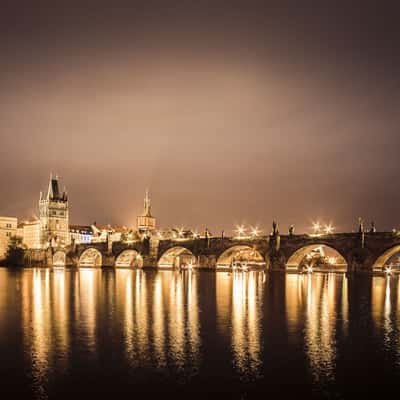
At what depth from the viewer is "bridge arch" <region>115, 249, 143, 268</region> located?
11886 centimetres

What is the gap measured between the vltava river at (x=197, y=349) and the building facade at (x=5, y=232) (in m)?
127

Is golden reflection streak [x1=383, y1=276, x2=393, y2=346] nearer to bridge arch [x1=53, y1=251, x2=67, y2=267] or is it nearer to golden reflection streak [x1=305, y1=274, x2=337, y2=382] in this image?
golden reflection streak [x1=305, y1=274, x2=337, y2=382]

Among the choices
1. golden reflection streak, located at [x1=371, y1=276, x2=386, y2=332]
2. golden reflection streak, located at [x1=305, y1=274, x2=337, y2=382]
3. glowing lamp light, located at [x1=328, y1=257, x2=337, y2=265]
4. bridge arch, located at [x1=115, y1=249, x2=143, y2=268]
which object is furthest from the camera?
glowing lamp light, located at [x1=328, y1=257, x2=337, y2=265]

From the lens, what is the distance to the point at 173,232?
185m

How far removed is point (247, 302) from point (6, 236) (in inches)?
5296

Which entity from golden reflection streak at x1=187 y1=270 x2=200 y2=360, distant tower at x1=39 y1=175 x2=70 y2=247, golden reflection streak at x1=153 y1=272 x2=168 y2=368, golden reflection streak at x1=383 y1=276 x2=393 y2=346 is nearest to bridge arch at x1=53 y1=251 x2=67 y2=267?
distant tower at x1=39 y1=175 x2=70 y2=247

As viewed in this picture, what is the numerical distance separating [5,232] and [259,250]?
101200mm

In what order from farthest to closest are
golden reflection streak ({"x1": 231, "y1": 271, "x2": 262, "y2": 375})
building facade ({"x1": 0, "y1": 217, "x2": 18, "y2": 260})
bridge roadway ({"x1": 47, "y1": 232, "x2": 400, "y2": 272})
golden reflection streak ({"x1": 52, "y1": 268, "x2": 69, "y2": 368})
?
building facade ({"x1": 0, "y1": 217, "x2": 18, "y2": 260})
bridge roadway ({"x1": 47, "y1": 232, "x2": 400, "y2": 272})
golden reflection streak ({"x1": 52, "y1": 268, "x2": 69, "y2": 368})
golden reflection streak ({"x1": 231, "y1": 271, "x2": 262, "y2": 375})

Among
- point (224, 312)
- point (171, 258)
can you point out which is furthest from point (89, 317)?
point (171, 258)

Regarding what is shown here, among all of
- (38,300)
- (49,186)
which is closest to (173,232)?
(49,186)

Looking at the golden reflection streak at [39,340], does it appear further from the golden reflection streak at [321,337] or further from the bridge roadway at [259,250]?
the bridge roadway at [259,250]

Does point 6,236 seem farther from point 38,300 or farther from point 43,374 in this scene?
point 43,374

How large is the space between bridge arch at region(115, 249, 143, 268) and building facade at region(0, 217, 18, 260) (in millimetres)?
45268

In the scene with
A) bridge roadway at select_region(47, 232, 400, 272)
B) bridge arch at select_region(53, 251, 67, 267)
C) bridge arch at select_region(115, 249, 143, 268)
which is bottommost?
bridge arch at select_region(53, 251, 67, 267)
